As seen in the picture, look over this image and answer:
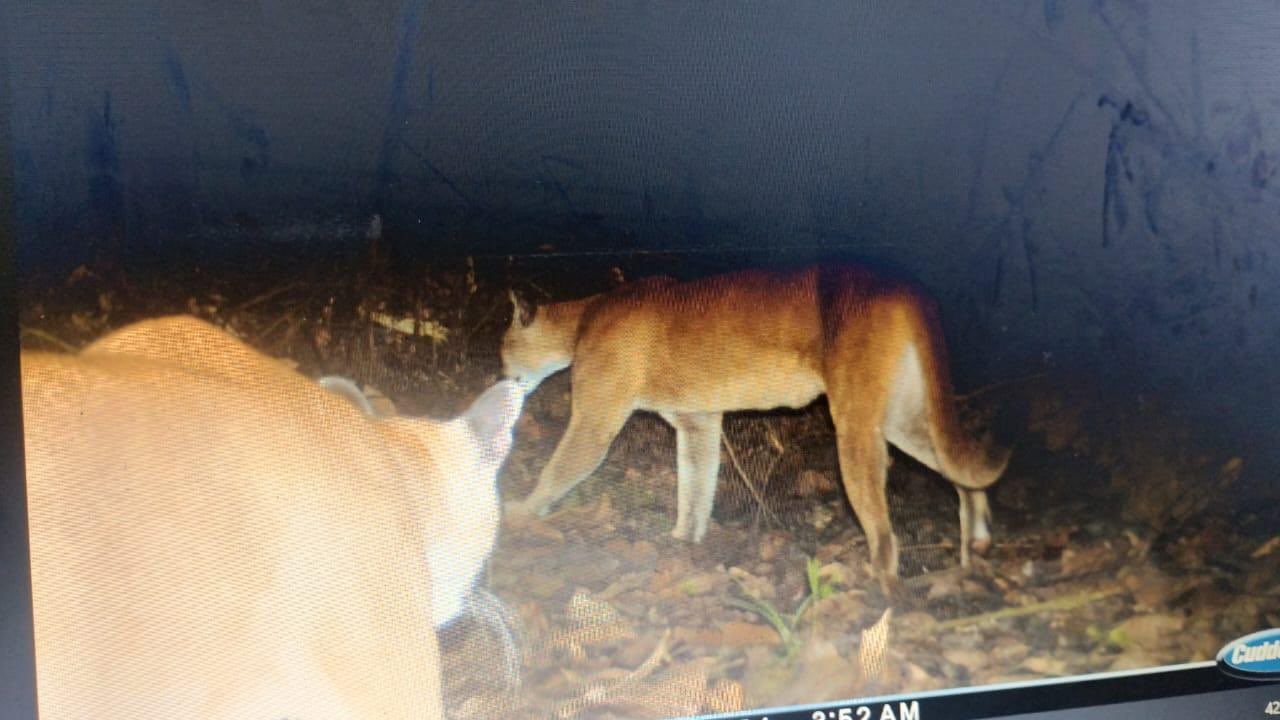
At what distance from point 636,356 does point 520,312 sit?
0.17 meters

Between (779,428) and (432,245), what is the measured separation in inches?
19.6

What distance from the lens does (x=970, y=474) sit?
4.93 feet

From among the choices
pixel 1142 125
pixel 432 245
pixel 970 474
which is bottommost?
pixel 970 474

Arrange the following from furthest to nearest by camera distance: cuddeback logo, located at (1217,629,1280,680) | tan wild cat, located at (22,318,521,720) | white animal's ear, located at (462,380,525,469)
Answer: cuddeback logo, located at (1217,629,1280,680) < white animal's ear, located at (462,380,525,469) < tan wild cat, located at (22,318,521,720)

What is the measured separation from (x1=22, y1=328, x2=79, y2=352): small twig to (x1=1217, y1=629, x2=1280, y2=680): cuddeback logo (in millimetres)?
1591

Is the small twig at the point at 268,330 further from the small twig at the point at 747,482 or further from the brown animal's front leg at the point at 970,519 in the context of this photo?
the brown animal's front leg at the point at 970,519

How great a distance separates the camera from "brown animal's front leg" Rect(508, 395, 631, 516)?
1.36 meters

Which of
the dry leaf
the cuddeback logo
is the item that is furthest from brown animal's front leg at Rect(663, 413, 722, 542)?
the cuddeback logo

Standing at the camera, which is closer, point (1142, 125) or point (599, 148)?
point (599, 148)

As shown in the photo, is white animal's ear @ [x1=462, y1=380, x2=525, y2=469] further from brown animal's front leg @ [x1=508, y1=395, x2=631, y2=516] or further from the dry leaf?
the dry leaf

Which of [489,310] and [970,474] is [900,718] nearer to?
[970,474]

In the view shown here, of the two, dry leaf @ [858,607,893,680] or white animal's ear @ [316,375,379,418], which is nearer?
white animal's ear @ [316,375,379,418]

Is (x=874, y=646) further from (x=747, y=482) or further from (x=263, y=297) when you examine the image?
(x=263, y=297)

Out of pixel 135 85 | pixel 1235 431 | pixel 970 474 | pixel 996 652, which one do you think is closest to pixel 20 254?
pixel 135 85
